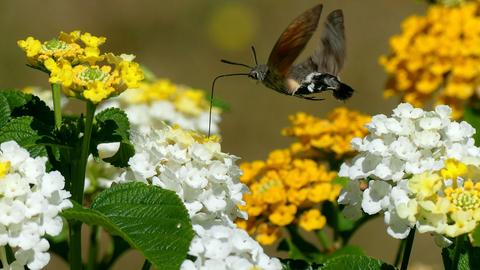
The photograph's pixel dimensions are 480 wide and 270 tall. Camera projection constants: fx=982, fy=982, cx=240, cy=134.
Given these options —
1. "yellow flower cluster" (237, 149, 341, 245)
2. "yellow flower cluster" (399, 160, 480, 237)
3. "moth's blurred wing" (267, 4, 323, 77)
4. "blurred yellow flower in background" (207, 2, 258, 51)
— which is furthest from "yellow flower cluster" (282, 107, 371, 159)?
"blurred yellow flower in background" (207, 2, 258, 51)

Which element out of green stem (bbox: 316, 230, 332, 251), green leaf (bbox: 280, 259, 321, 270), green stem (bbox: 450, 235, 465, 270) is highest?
green stem (bbox: 450, 235, 465, 270)

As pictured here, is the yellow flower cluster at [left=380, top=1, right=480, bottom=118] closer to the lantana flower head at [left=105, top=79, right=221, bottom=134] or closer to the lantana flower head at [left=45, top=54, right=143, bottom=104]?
the lantana flower head at [left=105, top=79, right=221, bottom=134]

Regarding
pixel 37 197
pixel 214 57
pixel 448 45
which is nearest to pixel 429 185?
pixel 37 197

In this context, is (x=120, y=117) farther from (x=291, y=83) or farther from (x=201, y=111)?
(x=201, y=111)

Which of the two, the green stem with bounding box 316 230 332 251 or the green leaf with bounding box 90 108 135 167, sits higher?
the green leaf with bounding box 90 108 135 167

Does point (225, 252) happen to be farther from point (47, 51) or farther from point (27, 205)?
point (47, 51)

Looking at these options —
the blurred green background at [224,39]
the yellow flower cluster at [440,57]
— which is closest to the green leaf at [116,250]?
the yellow flower cluster at [440,57]
